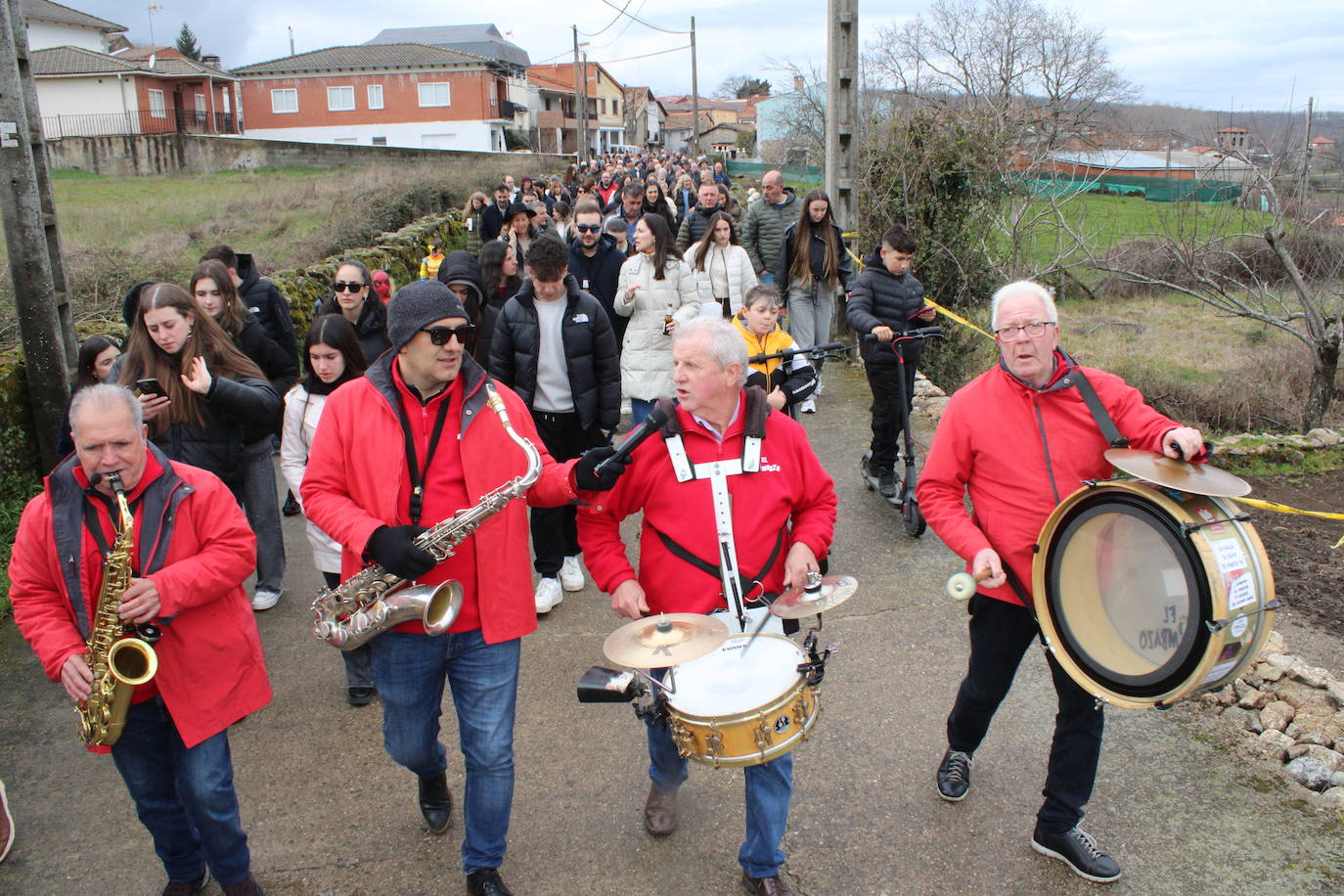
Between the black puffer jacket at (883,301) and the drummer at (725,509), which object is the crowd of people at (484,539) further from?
the black puffer jacket at (883,301)

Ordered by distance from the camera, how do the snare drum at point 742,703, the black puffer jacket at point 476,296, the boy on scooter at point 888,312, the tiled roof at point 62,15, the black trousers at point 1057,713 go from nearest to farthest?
the snare drum at point 742,703 → the black trousers at point 1057,713 → the black puffer jacket at point 476,296 → the boy on scooter at point 888,312 → the tiled roof at point 62,15

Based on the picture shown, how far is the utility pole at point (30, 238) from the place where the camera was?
5.70 m

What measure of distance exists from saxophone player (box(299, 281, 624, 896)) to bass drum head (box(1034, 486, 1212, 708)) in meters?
1.44

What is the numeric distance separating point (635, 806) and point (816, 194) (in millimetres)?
6095

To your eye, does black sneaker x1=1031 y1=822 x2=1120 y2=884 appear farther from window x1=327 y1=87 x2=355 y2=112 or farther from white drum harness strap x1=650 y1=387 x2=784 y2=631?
window x1=327 y1=87 x2=355 y2=112

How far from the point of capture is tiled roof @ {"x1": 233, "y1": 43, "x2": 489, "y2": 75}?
2443 inches

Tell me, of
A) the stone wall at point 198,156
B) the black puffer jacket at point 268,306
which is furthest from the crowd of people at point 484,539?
the stone wall at point 198,156

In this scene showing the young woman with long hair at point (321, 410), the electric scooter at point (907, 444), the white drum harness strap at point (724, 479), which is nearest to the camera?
the white drum harness strap at point (724, 479)

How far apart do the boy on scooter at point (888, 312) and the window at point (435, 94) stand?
6228 cm

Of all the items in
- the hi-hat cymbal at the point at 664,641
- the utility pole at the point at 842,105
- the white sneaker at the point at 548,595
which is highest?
the utility pole at the point at 842,105

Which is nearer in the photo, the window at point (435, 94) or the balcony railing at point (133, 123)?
the balcony railing at point (133, 123)

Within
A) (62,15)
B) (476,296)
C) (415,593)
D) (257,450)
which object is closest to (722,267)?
(476,296)

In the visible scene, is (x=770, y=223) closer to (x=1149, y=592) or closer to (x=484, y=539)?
(x=484, y=539)

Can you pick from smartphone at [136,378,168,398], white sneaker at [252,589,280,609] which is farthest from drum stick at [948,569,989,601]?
white sneaker at [252,589,280,609]
